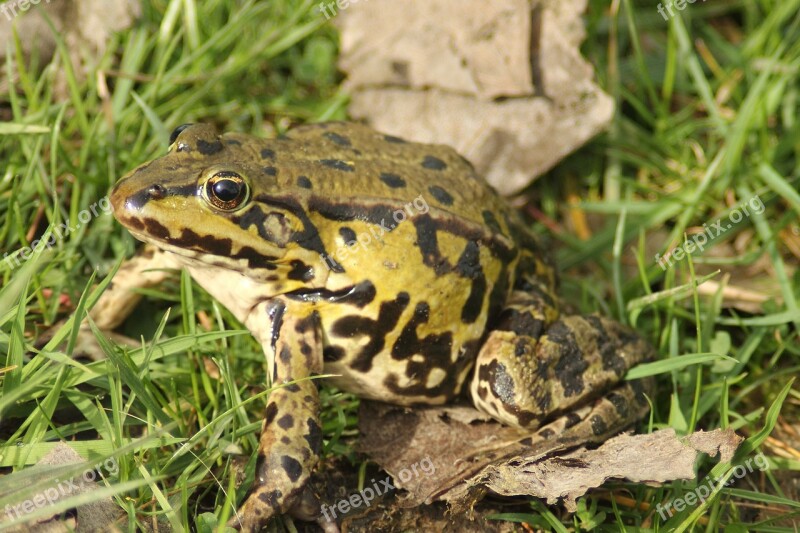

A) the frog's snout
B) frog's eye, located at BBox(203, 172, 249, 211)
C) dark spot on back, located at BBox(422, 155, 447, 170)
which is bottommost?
dark spot on back, located at BBox(422, 155, 447, 170)

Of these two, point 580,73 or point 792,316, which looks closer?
point 792,316

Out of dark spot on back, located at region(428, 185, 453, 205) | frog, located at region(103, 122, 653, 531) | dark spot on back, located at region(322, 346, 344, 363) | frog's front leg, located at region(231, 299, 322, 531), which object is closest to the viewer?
frog's front leg, located at region(231, 299, 322, 531)

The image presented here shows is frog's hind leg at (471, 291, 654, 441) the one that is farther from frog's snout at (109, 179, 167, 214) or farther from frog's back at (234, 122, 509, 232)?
frog's snout at (109, 179, 167, 214)

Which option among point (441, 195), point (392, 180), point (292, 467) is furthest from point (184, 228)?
point (441, 195)

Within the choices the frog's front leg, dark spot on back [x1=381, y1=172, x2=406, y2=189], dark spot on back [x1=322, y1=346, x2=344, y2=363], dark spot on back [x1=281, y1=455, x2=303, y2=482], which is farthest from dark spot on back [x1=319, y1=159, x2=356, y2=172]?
dark spot on back [x1=281, y1=455, x2=303, y2=482]

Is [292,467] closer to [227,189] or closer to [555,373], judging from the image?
[227,189]

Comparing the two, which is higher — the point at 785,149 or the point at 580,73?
the point at 580,73

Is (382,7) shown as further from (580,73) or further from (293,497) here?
(293,497)

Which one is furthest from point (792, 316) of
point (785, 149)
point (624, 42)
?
point (624, 42)
